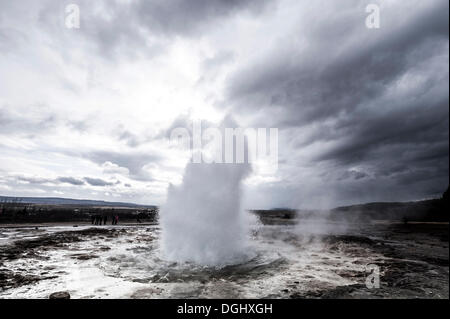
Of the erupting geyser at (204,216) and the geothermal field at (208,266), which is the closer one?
the geothermal field at (208,266)

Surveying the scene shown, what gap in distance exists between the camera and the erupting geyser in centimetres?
1190

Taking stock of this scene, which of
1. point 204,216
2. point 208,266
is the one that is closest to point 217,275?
point 208,266

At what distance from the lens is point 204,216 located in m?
12.3

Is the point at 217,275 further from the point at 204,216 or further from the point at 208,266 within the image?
the point at 204,216

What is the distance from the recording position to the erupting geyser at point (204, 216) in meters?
11.9

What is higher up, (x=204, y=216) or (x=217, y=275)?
(x=204, y=216)

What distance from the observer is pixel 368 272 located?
31.0 feet

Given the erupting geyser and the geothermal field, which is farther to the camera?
the erupting geyser

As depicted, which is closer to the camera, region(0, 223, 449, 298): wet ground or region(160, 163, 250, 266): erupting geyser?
region(0, 223, 449, 298): wet ground

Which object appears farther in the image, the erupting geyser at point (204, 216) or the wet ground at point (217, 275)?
the erupting geyser at point (204, 216)

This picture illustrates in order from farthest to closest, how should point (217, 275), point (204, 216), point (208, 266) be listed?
point (204, 216)
point (208, 266)
point (217, 275)

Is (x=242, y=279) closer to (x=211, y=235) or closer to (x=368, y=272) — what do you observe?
(x=211, y=235)
